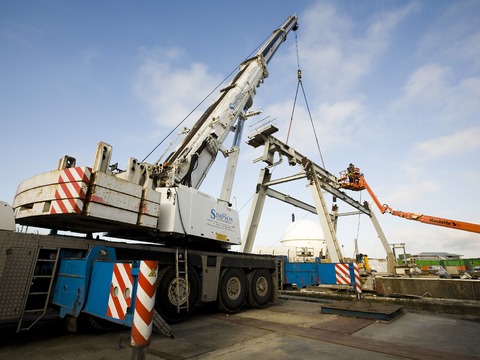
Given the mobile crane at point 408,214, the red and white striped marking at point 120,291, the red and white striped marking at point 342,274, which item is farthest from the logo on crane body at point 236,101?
the mobile crane at point 408,214

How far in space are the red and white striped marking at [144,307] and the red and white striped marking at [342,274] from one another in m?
7.74

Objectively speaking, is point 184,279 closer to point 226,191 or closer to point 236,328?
point 236,328

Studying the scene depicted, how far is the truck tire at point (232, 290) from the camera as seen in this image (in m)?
7.29

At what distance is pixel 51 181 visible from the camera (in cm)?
487

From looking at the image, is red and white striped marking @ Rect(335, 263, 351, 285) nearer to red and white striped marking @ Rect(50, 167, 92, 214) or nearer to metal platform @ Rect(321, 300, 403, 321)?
metal platform @ Rect(321, 300, 403, 321)

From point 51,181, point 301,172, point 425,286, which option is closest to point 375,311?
point 425,286

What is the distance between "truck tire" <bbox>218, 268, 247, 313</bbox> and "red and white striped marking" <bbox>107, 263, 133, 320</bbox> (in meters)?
3.89

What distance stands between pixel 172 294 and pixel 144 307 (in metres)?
3.17

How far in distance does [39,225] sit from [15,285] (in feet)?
5.86

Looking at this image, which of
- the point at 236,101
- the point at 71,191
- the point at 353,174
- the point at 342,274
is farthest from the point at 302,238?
the point at 71,191

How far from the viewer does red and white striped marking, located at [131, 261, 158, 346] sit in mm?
2867

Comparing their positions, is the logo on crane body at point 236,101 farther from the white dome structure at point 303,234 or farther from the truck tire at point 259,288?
the white dome structure at point 303,234

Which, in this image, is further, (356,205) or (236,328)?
(356,205)

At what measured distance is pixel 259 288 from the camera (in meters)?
8.66
